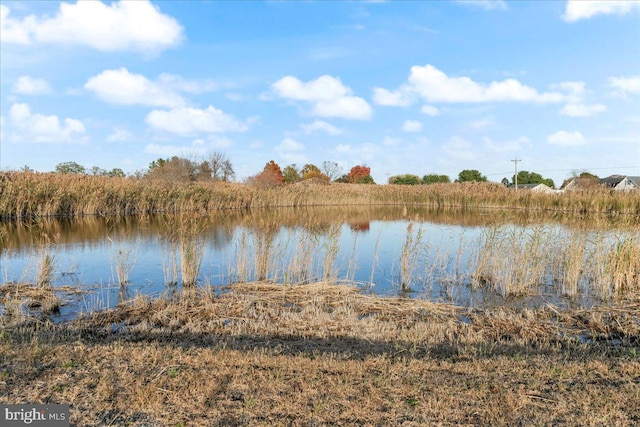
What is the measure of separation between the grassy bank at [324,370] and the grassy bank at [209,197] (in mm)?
17635

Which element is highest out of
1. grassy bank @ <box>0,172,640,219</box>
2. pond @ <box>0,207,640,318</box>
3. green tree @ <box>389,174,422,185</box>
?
green tree @ <box>389,174,422,185</box>

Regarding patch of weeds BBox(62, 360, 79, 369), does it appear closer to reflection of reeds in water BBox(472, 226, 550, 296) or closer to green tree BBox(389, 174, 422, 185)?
reflection of reeds in water BBox(472, 226, 550, 296)

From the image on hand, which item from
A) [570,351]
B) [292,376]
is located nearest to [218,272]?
[292,376]

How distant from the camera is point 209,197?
29.9 m

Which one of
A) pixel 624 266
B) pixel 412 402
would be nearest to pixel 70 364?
pixel 412 402

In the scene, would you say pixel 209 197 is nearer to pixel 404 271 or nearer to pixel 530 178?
pixel 404 271

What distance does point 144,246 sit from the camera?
1330 centimetres

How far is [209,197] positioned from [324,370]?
27472 mm

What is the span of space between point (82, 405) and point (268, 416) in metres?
1.46

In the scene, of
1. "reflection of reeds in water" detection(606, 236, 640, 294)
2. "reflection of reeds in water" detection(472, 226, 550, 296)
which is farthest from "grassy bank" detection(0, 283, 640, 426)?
"reflection of reeds in water" detection(606, 236, 640, 294)

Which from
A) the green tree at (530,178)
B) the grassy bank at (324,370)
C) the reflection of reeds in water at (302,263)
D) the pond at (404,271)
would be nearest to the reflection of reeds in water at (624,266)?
the pond at (404,271)

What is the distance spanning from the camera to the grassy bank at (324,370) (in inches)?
120

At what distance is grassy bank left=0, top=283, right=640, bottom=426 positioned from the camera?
3.06 metres

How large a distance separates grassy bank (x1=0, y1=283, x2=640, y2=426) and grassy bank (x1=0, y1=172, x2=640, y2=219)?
1764cm
